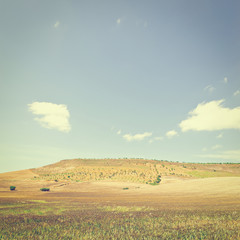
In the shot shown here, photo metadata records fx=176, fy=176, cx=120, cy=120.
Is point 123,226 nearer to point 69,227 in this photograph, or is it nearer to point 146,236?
point 146,236

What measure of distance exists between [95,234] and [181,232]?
3.73 metres

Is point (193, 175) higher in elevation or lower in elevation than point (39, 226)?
lower

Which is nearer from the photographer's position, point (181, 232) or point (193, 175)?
point (181, 232)

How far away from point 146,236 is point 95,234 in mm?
2209

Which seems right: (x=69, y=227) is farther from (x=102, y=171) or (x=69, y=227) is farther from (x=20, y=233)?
(x=102, y=171)

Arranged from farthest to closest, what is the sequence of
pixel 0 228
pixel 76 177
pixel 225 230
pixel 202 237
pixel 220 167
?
pixel 220 167
pixel 76 177
pixel 0 228
pixel 225 230
pixel 202 237

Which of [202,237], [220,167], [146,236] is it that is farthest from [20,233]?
[220,167]

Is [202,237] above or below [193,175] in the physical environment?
above

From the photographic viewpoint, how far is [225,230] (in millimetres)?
7574

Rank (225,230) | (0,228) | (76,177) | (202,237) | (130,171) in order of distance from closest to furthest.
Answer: (202,237), (225,230), (0,228), (76,177), (130,171)

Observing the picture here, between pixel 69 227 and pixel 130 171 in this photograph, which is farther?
pixel 130 171

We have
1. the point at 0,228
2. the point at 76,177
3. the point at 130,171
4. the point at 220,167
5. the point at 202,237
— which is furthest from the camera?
the point at 220,167

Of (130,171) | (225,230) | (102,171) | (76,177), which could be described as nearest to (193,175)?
(130,171)

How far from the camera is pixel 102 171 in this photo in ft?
259
